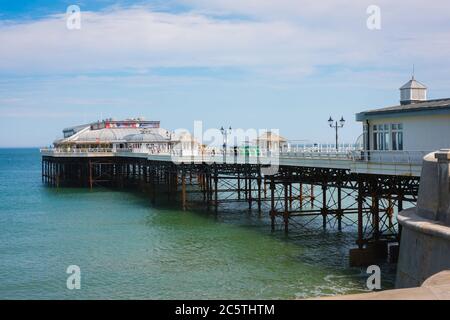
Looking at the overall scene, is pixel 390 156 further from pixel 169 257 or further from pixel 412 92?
pixel 169 257

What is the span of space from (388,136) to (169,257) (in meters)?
9.94

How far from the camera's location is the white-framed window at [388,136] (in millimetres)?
22281

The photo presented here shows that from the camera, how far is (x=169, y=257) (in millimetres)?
24969

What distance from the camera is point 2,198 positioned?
55.9 m

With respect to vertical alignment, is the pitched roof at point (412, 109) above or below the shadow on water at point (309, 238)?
above

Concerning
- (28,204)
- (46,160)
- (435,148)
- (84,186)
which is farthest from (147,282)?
(46,160)

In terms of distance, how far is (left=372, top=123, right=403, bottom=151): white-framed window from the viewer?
22281mm

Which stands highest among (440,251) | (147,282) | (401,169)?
(401,169)

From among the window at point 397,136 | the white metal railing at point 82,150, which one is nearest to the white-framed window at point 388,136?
the window at point 397,136

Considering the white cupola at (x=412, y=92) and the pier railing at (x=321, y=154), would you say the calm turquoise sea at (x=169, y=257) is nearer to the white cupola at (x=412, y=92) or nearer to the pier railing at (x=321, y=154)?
the pier railing at (x=321, y=154)

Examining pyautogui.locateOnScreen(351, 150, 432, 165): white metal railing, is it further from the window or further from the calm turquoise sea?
the calm turquoise sea

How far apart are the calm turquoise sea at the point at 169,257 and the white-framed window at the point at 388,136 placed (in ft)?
14.9

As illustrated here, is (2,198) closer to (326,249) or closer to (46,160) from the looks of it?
(46,160)

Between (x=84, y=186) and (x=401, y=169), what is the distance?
50.0m
